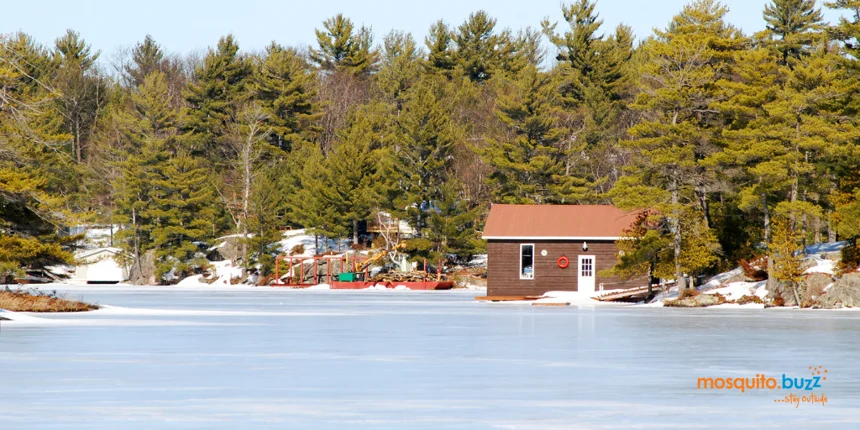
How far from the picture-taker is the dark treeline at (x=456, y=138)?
137 ft

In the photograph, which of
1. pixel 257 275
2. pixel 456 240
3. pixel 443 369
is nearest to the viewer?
pixel 443 369

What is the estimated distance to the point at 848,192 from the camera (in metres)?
42.1

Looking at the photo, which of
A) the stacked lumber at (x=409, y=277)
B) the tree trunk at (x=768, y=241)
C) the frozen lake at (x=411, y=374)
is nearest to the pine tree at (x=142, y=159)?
the stacked lumber at (x=409, y=277)

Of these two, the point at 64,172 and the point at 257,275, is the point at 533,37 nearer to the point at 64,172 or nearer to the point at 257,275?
the point at 257,275

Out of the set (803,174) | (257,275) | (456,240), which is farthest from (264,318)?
(257,275)

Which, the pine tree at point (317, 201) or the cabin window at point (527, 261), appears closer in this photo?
the cabin window at point (527, 261)

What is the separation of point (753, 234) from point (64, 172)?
50245 millimetres

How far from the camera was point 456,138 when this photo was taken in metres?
78.3

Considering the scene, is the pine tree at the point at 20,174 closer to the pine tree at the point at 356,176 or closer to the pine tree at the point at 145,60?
the pine tree at the point at 356,176

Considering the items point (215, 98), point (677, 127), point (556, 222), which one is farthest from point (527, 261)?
point (215, 98)

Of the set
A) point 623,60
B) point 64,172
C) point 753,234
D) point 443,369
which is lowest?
point 443,369

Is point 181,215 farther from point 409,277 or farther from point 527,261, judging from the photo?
point 527,261

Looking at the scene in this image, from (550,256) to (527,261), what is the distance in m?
1.19

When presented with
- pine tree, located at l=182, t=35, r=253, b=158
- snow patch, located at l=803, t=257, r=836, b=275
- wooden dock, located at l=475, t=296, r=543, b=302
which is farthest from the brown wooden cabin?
pine tree, located at l=182, t=35, r=253, b=158
